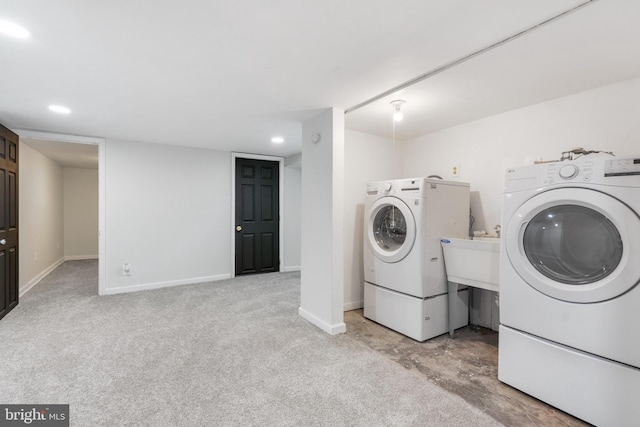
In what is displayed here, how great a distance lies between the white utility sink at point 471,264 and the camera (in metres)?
2.34

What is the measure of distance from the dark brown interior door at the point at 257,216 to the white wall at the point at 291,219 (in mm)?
149

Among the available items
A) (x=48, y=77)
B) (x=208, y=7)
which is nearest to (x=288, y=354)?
(x=208, y=7)

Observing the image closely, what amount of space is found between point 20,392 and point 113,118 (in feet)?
8.07

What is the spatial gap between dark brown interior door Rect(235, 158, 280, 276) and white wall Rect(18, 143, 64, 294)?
2.78 meters

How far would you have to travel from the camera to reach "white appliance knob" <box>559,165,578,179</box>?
1.64 meters

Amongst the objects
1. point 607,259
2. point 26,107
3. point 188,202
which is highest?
point 26,107

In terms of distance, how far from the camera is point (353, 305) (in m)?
3.44

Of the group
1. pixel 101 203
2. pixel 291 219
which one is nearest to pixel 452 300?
pixel 291 219

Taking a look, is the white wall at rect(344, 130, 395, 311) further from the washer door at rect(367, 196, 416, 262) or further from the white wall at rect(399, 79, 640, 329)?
the white wall at rect(399, 79, 640, 329)

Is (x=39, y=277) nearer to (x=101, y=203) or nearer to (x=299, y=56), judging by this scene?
(x=101, y=203)

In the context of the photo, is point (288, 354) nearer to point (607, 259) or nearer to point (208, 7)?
point (607, 259)

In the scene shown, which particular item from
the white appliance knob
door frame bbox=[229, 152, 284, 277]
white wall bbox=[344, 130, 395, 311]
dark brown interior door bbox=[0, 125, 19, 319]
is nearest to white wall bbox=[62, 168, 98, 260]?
dark brown interior door bbox=[0, 125, 19, 319]

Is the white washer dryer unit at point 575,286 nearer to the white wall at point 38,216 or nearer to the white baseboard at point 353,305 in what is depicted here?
the white baseboard at point 353,305

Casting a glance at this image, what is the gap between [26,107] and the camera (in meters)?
2.74
